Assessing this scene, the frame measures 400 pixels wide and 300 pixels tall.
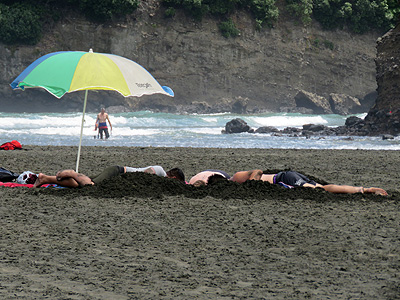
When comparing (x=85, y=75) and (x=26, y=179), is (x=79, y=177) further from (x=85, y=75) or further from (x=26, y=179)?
(x=85, y=75)

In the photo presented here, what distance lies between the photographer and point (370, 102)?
209ft

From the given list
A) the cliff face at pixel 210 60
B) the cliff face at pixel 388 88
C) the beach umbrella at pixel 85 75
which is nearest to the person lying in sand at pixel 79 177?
the beach umbrella at pixel 85 75

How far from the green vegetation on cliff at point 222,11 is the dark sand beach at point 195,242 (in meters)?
38.2

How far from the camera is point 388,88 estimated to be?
2611 centimetres

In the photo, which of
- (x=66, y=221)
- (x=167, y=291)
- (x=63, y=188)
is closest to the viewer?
(x=167, y=291)

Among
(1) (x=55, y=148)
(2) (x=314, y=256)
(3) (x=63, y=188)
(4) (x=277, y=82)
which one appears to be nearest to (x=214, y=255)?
(2) (x=314, y=256)

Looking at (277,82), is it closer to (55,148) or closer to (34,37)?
(34,37)

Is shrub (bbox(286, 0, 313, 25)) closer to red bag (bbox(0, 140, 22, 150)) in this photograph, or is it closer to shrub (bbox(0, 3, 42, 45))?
shrub (bbox(0, 3, 42, 45))

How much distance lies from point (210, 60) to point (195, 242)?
5266 cm

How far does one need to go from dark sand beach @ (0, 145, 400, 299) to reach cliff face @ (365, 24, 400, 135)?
17.4 m

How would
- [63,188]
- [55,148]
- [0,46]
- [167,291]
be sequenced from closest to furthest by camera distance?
[167,291] < [63,188] < [55,148] < [0,46]

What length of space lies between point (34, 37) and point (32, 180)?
43965 mm

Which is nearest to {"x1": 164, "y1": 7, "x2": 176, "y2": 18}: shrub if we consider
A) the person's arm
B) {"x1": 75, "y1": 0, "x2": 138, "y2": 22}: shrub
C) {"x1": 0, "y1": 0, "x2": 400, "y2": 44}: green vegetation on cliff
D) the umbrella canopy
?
{"x1": 0, "y1": 0, "x2": 400, "y2": 44}: green vegetation on cliff

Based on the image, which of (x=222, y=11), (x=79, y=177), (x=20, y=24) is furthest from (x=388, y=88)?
(x=20, y=24)
